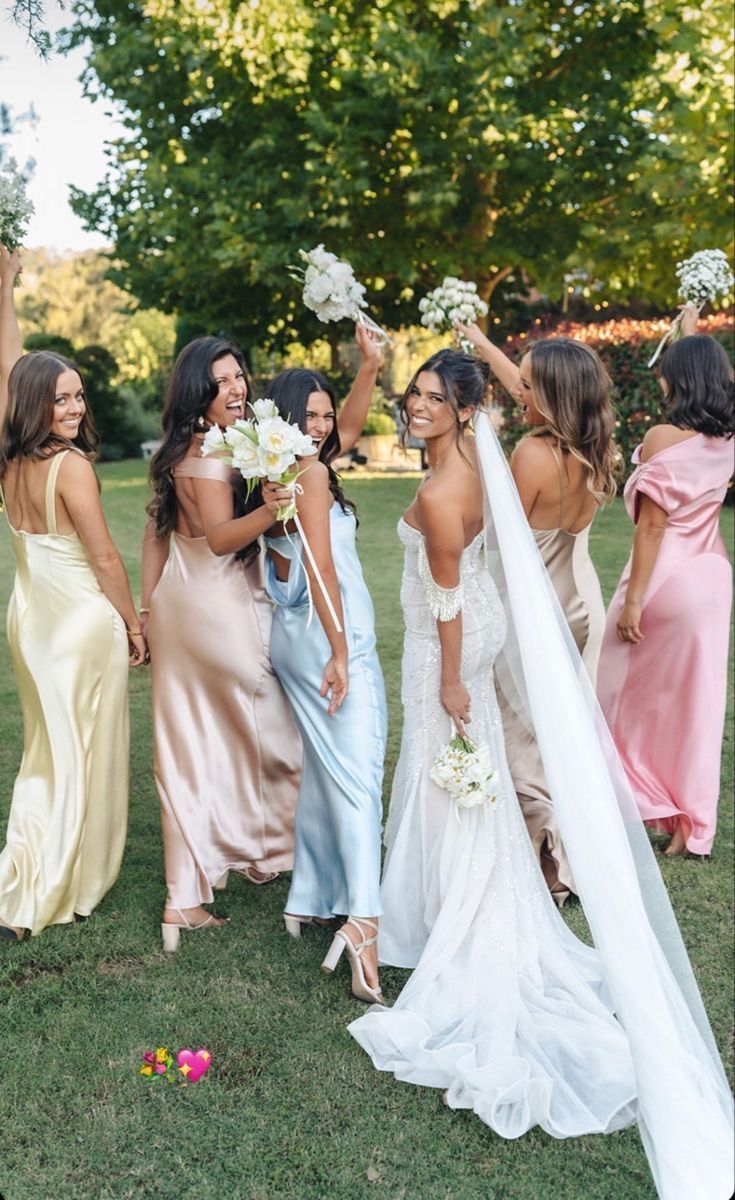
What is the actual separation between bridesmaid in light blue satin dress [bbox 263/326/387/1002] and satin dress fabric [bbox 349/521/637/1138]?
151mm

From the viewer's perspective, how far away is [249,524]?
13.0 feet

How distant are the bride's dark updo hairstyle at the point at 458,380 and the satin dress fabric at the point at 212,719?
1123 mm

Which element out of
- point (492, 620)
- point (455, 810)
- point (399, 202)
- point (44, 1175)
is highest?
point (399, 202)

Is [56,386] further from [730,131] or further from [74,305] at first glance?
[74,305]

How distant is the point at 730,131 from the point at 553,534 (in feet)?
44.3

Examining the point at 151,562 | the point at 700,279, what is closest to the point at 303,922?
the point at 151,562

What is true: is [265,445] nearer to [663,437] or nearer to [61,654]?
[61,654]

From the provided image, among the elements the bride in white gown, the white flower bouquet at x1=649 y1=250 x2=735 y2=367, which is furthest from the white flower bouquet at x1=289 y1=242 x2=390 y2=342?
the white flower bouquet at x1=649 y1=250 x2=735 y2=367

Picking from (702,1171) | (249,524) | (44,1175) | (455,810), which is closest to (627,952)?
(702,1171)

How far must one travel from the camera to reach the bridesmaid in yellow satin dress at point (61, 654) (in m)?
4.32

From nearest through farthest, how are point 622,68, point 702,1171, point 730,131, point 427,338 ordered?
point 702,1171, point 730,131, point 622,68, point 427,338

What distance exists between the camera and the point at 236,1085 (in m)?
3.40

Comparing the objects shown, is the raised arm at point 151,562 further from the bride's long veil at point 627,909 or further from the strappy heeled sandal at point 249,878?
the bride's long veil at point 627,909

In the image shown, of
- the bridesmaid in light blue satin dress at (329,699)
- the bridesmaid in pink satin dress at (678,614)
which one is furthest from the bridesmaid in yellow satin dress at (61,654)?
the bridesmaid in pink satin dress at (678,614)
